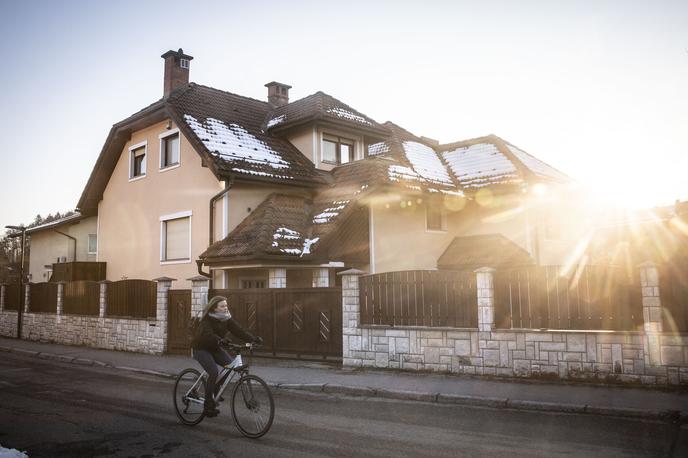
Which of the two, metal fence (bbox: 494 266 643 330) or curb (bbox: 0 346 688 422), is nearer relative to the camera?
curb (bbox: 0 346 688 422)

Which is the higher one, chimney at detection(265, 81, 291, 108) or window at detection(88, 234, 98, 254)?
chimney at detection(265, 81, 291, 108)

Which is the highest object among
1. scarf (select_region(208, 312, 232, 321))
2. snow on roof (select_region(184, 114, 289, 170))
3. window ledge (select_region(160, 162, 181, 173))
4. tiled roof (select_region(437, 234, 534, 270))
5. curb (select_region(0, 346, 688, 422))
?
snow on roof (select_region(184, 114, 289, 170))

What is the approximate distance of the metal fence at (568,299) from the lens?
9320mm

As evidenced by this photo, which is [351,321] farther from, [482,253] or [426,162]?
[426,162]

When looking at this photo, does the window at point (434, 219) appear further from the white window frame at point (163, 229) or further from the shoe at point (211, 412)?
the shoe at point (211, 412)

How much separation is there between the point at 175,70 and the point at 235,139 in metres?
6.16

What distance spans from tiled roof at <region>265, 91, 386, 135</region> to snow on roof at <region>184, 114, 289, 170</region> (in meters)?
1.62

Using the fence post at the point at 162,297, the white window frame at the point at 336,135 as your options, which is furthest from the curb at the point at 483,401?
the white window frame at the point at 336,135

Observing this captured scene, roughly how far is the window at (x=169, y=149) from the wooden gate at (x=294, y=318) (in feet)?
A: 27.7

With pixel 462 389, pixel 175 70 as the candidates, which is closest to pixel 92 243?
pixel 175 70

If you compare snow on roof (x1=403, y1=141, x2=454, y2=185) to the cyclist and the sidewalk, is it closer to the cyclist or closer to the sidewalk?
the sidewalk

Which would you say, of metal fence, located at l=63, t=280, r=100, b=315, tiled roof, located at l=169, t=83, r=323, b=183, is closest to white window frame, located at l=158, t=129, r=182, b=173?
tiled roof, located at l=169, t=83, r=323, b=183

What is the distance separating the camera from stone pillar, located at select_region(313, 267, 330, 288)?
54.4ft

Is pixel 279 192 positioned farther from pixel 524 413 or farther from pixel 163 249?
pixel 524 413
